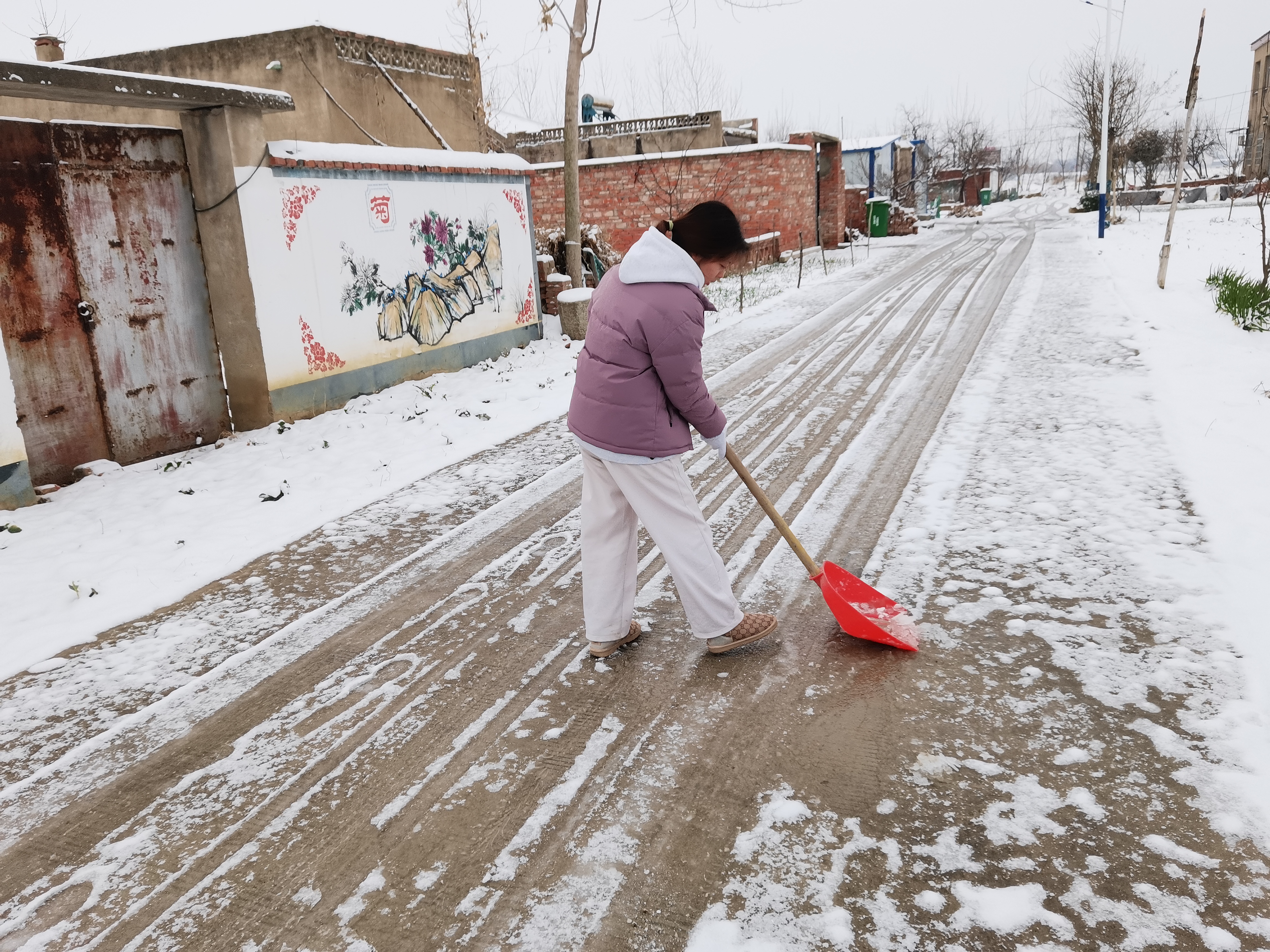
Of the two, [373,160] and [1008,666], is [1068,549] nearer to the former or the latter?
[1008,666]

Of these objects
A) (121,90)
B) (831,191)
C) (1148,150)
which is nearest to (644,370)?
(121,90)

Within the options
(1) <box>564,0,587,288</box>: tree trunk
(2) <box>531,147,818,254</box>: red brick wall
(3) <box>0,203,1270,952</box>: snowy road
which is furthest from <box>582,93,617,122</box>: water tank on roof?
(3) <box>0,203,1270,952</box>: snowy road

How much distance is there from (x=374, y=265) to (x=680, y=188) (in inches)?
580

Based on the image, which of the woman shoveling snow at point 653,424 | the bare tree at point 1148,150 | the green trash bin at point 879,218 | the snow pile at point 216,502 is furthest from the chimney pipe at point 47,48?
the bare tree at point 1148,150

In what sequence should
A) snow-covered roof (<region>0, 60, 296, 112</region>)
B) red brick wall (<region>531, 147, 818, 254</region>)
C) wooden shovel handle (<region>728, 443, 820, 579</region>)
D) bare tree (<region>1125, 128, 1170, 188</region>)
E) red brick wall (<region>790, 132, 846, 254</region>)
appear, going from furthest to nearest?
bare tree (<region>1125, 128, 1170, 188</region>), red brick wall (<region>790, 132, 846, 254</region>), red brick wall (<region>531, 147, 818, 254</region>), snow-covered roof (<region>0, 60, 296, 112</region>), wooden shovel handle (<region>728, 443, 820, 579</region>)

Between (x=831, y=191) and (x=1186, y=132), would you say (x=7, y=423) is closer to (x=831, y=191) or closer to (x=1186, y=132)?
(x=1186, y=132)

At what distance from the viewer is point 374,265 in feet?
29.4

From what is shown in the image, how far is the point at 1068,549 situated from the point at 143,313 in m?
7.00

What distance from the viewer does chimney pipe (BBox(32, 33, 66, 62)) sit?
13.3m

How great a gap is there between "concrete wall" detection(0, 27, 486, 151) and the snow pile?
4.77 metres

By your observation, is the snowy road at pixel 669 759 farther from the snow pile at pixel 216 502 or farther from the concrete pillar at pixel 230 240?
the concrete pillar at pixel 230 240

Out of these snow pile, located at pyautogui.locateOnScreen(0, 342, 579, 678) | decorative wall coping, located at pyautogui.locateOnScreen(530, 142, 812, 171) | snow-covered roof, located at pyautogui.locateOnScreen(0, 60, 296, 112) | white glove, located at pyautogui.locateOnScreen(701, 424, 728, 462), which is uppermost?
decorative wall coping, located at pyautogui.locateOnScreen(530, 142, 812, 171)

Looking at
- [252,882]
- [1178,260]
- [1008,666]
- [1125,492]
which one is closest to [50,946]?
[252,882]

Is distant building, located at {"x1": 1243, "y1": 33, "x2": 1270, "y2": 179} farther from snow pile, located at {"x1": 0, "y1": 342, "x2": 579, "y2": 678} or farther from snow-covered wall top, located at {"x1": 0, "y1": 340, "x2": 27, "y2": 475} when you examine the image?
snow-covered wall top, located at {"x1": 0, "y1": 340, "x2": 27, "y2": 475}
